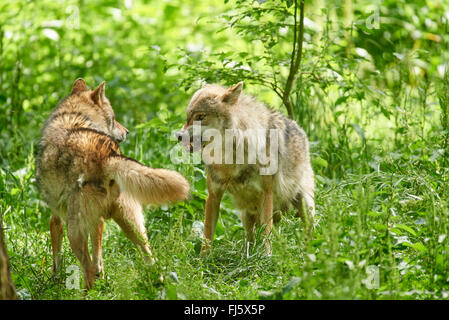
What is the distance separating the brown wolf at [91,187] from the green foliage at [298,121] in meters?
0.21

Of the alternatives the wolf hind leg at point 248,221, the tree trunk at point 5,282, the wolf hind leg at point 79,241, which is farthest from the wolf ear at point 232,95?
the tree trunk at point 5,282

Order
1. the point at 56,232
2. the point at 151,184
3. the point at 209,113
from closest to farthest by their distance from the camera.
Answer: the point at 151,184, the point at 56,232, the point at 209,113

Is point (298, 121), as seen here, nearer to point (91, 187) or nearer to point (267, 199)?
point (267, 199)

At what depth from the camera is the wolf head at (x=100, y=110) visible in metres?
5.12

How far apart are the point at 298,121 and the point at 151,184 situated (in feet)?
11.0

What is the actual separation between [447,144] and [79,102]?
3314mm

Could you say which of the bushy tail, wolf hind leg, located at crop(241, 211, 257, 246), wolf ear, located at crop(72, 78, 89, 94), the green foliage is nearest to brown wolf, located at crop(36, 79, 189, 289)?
the bushy tail

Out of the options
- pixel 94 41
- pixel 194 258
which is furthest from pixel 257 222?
pixel 94 41

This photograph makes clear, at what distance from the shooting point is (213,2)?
43.9ft

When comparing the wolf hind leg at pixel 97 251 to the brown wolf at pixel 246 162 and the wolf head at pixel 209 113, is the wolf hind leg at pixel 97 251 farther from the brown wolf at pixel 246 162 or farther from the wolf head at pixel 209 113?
the wolf head at pixel 209 113

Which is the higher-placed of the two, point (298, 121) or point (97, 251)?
point (298, 121)

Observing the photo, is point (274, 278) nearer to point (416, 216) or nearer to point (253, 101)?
point (416, 216)

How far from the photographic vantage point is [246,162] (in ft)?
16.5

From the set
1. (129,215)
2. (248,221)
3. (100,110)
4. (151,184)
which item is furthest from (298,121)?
(151,184)
